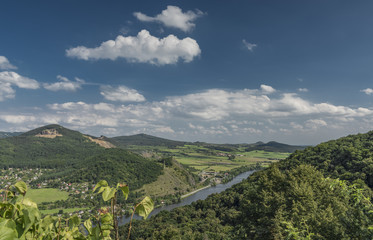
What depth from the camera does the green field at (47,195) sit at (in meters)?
146

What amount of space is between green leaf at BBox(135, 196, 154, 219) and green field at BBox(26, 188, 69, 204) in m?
175

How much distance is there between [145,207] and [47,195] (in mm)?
189009

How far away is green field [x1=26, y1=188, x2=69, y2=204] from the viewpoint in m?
146

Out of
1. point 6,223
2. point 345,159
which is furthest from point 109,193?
point 345,159

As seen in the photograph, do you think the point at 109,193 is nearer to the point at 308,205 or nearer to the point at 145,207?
the point at 145,207

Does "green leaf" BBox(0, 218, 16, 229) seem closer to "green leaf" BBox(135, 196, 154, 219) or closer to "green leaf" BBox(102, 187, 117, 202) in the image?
"green leaf" BBox(102, 187, 117, 202)

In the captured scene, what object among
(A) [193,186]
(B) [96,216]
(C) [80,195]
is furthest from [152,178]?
(B) [96,216]

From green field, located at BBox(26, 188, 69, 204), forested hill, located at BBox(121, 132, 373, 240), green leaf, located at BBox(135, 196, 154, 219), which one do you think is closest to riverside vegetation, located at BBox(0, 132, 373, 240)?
forested hill, located at BBox(121, 132, 373, 240)

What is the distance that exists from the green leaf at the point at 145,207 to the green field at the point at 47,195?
574 feet

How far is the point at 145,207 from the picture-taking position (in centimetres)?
255

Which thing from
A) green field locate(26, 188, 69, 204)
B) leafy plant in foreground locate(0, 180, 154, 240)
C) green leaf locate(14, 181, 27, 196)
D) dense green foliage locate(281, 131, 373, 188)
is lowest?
green field locate(26, 188, 69, 204)

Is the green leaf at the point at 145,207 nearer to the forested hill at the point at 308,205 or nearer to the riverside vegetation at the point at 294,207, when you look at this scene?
the riverside vegetation at the point at 294,207

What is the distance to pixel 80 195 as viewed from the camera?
15525cm

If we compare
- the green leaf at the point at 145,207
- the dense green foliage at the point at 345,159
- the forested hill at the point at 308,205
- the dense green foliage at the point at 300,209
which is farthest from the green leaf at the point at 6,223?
the dense green foliage at the point at 345,159
